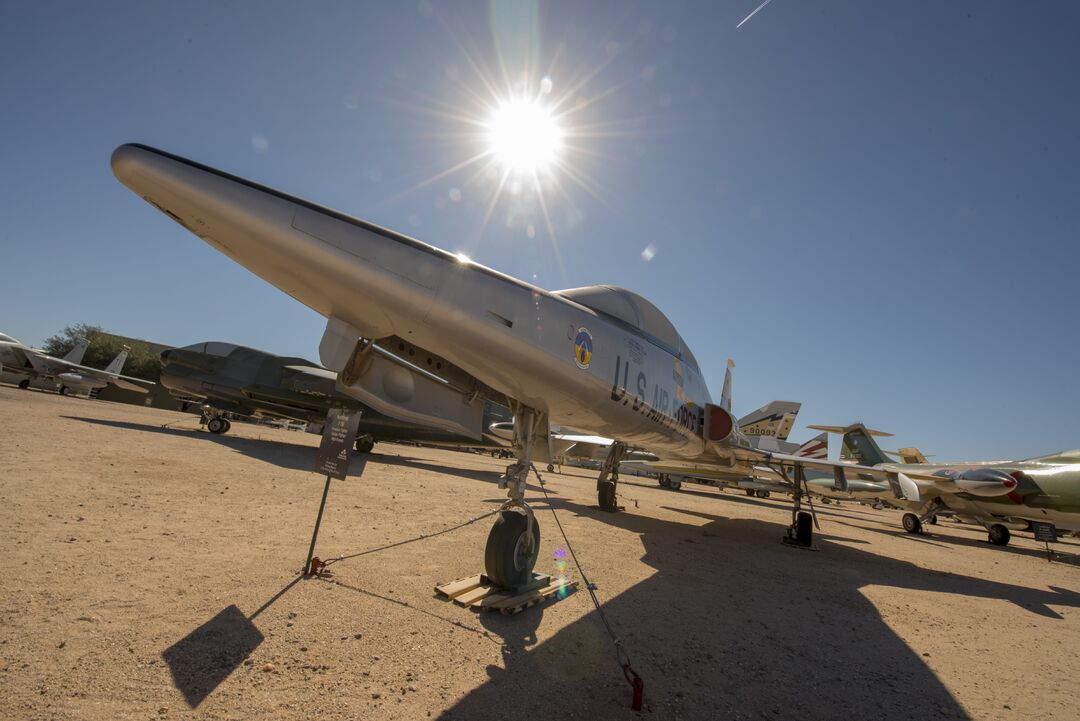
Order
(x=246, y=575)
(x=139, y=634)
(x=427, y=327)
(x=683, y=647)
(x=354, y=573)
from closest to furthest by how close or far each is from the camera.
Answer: (x=139, y=634) < (x=427, y=327) < (x=683, y=647) < (x=246, y=575) < (x=354, y=573)

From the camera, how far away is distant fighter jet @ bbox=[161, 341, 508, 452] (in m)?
17.2

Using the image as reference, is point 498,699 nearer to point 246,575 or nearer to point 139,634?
point 139,634

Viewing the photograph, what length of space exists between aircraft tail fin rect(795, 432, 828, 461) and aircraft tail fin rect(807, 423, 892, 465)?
2.30ft

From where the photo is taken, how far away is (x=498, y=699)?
2633mm

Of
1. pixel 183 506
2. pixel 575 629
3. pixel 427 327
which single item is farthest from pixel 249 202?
pixel 183 506

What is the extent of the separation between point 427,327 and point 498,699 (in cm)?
228

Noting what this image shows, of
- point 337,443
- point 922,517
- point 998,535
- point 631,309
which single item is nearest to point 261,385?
point 337,443

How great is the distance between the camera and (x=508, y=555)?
4441 millimetres

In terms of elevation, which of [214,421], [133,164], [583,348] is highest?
[133,164]

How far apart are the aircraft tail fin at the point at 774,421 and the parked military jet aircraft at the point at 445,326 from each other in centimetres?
2026

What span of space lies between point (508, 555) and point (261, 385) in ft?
54.2

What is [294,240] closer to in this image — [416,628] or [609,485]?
[416,628]

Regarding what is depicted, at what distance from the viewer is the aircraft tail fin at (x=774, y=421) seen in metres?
23.2

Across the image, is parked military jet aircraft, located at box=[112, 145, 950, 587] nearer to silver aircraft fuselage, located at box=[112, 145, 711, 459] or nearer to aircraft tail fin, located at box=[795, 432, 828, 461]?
silver aircraft fuselage, located at box=[112, 145, 711, 459]
